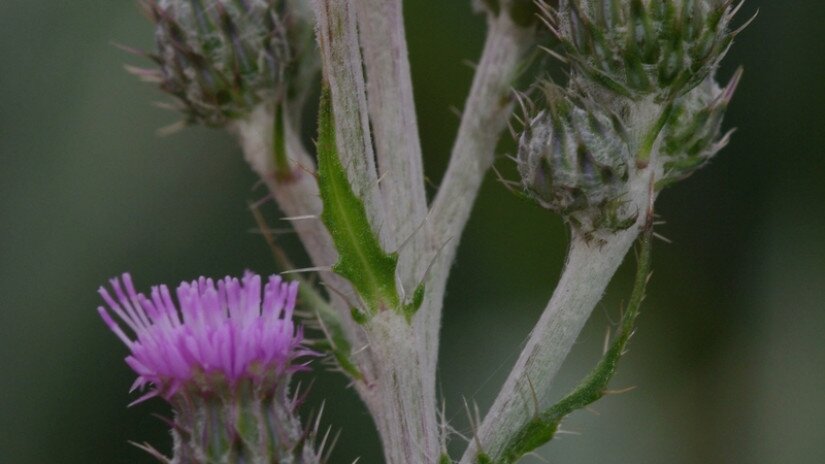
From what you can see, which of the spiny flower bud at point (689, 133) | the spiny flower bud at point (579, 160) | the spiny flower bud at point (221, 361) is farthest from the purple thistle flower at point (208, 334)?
the spiny flower bud at point (689, 133)

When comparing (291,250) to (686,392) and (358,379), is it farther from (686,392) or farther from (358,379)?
(358,379)

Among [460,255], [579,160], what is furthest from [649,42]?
[460,255]

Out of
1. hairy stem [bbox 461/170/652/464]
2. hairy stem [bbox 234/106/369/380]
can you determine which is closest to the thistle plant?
hairy stem [bbox 461/170/652/464]

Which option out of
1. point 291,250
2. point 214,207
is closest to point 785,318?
point 291,250

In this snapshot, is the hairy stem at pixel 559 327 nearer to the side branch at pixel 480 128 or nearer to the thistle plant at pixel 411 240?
the thistle plant at pixel 411 240

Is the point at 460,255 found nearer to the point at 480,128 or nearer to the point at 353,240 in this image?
the point at 480,128

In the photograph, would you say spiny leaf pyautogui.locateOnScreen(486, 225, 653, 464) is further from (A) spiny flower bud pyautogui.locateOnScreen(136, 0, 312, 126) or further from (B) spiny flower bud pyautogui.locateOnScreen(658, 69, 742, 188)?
(A) spiny flower bud pyautogui.locateOnScreen(136, 0, 312, 126)
